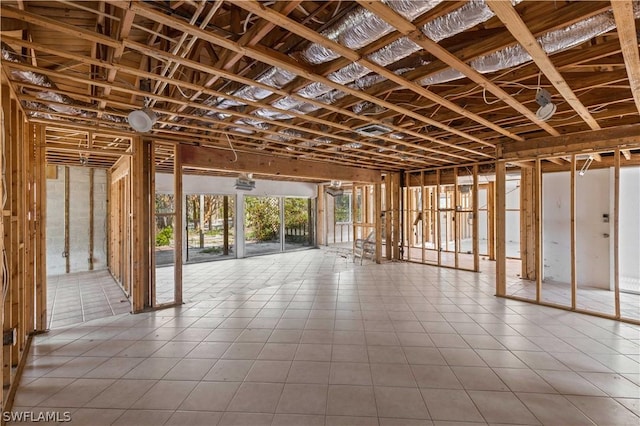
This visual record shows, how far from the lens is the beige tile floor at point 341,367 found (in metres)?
2.15

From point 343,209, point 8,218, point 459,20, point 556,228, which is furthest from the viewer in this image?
point 343,209

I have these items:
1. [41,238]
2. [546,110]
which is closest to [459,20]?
[546,110]

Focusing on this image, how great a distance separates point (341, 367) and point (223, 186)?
777 cm

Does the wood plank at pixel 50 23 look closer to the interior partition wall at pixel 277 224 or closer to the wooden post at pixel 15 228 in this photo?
the wooden post at pixel 15 228

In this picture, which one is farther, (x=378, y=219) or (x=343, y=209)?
(x=343, y=209)

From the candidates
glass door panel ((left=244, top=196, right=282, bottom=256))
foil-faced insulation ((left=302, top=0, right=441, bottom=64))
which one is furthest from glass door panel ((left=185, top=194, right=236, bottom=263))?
foil-faced insulation ((left=302, top=0, right=441, bottom=64))

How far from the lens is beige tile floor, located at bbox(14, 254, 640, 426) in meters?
2.15

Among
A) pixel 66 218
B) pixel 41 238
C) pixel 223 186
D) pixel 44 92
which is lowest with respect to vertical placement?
pixel 41 238

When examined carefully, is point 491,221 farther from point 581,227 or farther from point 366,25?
point 366,25

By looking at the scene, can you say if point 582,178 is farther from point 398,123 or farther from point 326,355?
point 326,355

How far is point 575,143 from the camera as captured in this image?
4.29 metres

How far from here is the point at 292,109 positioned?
3320 mm
